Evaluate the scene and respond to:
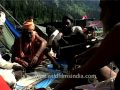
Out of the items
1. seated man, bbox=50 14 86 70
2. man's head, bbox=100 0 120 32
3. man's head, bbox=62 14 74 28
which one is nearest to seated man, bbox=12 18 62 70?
seated man, bbox=50 14 86 70

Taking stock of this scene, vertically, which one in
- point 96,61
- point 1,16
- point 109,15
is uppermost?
point 109,15

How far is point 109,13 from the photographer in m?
1.80

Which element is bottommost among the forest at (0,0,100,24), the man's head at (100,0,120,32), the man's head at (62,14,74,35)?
the forest at (0,0,100,24)

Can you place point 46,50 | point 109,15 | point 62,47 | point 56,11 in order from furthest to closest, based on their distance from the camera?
point 56,11
point 62,47
point 46,50
point 109,15

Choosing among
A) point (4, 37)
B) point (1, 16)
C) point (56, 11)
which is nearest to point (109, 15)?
point (1, 16)

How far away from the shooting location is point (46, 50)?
309 inches

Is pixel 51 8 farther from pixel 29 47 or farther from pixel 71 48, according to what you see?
pixel 29 47

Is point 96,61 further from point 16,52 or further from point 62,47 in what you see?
point 62,47

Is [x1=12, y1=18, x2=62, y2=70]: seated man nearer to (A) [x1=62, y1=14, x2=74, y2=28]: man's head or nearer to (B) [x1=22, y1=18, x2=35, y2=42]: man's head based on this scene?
(B) [x1=22, y1=18, x2=35, y2=42]: man's head

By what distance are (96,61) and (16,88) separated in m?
3.91

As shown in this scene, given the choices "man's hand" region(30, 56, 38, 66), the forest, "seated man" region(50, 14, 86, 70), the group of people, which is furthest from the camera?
the forest

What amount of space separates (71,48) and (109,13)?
271 inches

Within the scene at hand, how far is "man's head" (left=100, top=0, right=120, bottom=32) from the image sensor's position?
1.76 m

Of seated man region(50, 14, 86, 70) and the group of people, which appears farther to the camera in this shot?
seated man region(50, 14, 86, 70)
